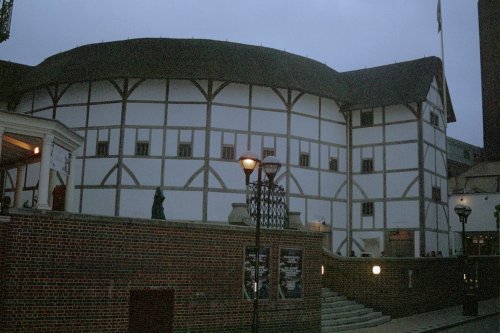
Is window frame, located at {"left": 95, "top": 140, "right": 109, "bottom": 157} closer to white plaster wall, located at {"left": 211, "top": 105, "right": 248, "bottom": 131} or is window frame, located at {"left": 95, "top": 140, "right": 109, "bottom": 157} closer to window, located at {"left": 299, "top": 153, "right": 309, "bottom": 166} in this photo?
white plaster wall, located at {"left": 211, "top": 105, "right": 248, "bottom": 131}

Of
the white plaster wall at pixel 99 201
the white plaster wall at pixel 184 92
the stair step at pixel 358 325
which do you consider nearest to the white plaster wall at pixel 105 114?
the white plaster wall at pixel 184 92

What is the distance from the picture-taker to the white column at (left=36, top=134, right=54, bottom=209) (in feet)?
44.2

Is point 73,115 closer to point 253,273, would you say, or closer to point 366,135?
point 366,135

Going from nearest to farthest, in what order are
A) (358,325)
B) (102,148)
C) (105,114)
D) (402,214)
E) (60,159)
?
1. (60,159)
2. (358,325)
3. (102,148)
4. (105,114)
5. (402,214)

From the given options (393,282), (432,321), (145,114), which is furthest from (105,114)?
(432,321)

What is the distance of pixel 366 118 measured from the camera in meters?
31.8

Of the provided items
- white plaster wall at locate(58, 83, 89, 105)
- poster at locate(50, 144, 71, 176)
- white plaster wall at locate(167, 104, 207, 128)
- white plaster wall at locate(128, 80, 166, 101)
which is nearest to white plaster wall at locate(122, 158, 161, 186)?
white plaster wall at locate(167, 104, 207, 128)

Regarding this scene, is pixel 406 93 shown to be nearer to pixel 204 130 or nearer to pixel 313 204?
pixel 313 204

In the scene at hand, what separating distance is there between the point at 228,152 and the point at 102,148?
20.2 ft

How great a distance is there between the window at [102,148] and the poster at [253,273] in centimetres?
1487

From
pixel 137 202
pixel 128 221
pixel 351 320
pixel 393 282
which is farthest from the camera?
pixel 137 202

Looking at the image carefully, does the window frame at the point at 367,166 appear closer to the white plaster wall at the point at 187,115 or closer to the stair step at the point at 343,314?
the white plaster wall at the point at 187,115

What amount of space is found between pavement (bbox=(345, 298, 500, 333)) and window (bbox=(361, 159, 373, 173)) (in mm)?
9407

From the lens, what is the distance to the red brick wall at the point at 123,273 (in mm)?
11203
